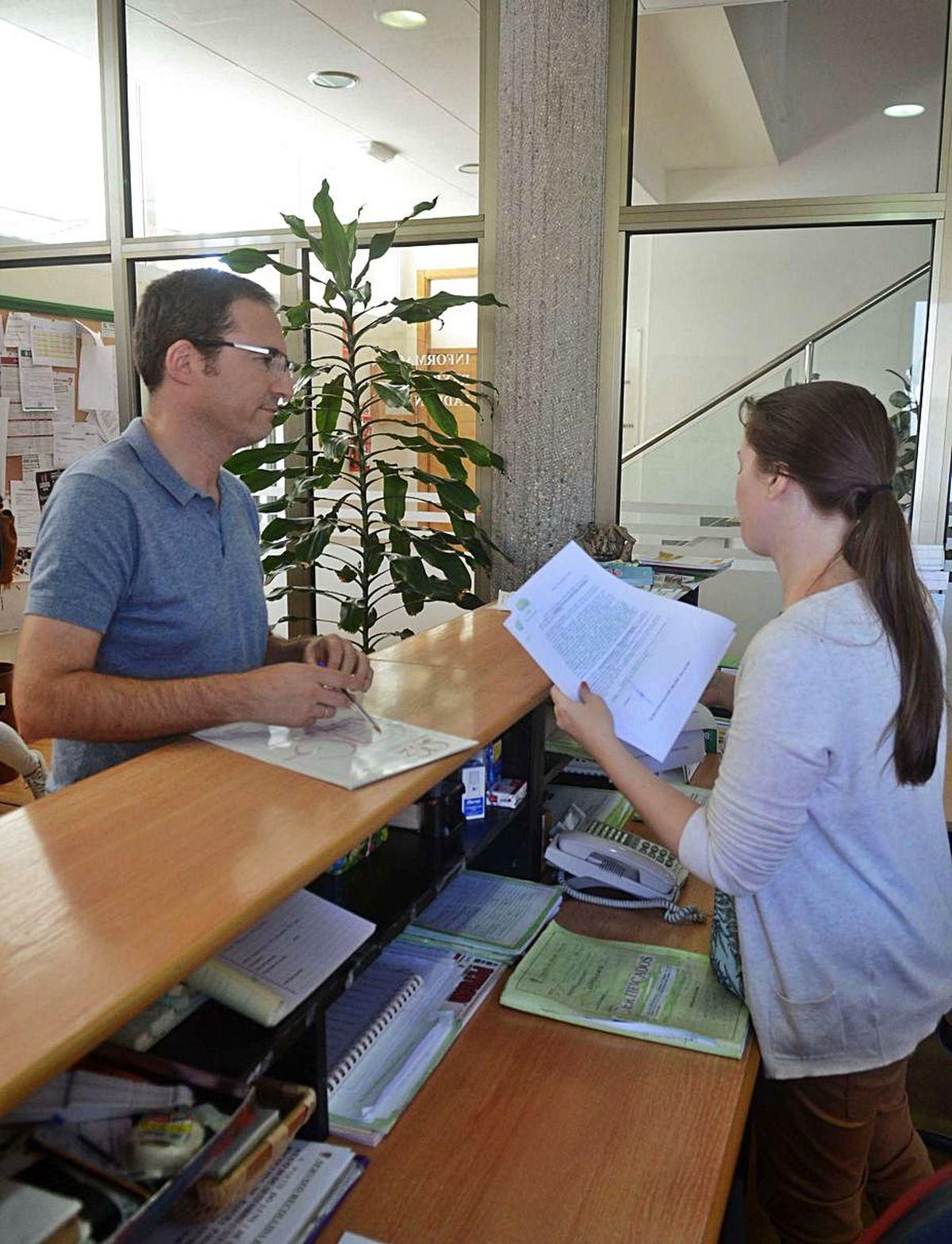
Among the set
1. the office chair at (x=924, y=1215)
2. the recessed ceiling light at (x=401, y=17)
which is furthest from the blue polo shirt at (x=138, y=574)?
the recessed ceiling light at (x=401, y=17)

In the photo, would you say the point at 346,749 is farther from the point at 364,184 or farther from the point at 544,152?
the point at 364,184

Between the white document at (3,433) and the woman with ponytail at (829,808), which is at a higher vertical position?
the white document at (3,433)

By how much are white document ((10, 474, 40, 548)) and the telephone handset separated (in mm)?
3441

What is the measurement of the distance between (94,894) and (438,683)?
2.73 feet

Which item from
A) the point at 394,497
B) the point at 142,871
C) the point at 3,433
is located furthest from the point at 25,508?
the point at 142,871

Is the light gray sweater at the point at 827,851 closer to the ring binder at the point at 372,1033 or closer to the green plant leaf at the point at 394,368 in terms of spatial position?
the ring binder at the point at 372,1033

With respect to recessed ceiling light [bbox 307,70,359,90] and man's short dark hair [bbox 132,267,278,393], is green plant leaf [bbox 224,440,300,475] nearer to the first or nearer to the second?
recessed ceiling light [bbox 307,70,359,90]

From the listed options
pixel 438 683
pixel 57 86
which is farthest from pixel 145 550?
pixel 57 86

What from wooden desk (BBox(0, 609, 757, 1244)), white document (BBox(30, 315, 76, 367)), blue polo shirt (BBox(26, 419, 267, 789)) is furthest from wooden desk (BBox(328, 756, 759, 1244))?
white document (BBox(30, 315, 76, 367))

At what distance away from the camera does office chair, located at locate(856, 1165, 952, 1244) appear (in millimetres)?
705

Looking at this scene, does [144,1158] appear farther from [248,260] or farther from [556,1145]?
[248,260]

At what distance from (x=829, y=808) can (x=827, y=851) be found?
0.23ft

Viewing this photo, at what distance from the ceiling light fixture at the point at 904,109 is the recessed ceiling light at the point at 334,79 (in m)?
1.95

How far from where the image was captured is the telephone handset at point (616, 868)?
1.73m
